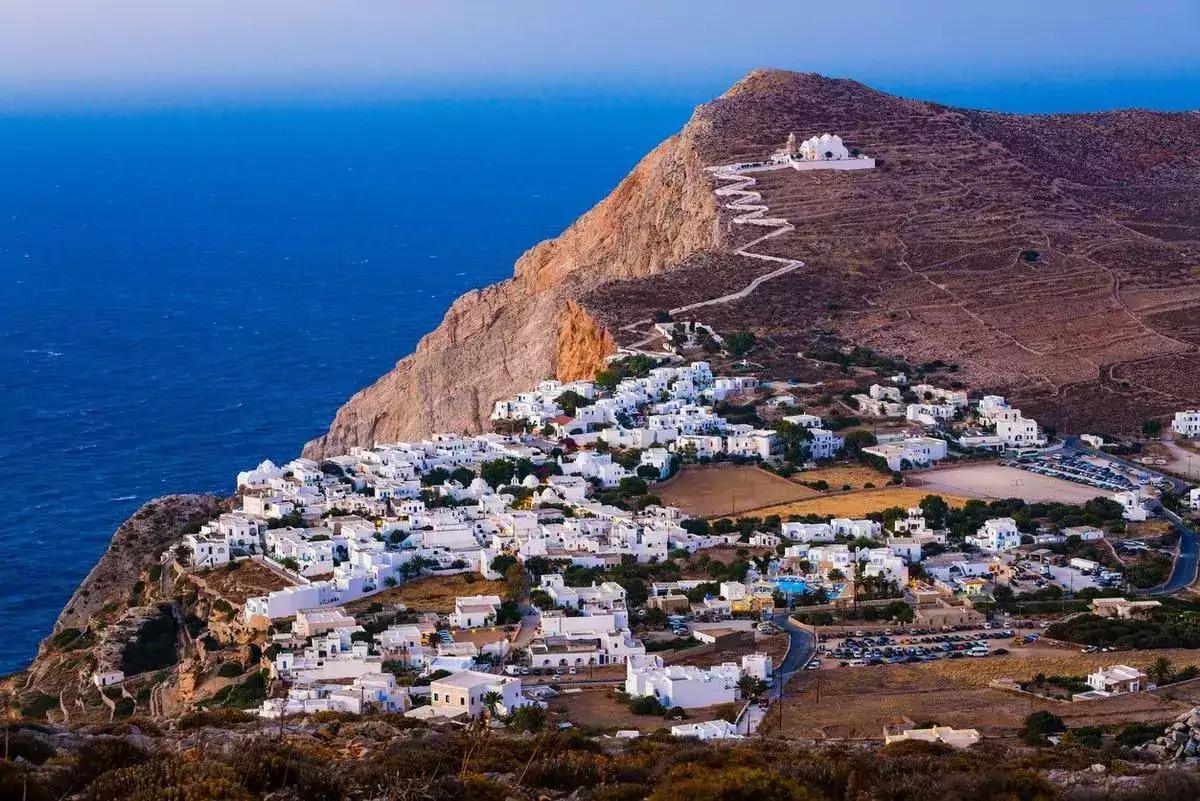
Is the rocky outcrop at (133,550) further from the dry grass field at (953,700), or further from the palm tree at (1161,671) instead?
the palm tree at (1161,671)

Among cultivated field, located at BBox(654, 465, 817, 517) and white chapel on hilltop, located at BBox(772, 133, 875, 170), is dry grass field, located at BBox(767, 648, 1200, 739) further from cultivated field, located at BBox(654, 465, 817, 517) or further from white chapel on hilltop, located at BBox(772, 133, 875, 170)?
white chapel on hilltop, located at BBox(772, 133, 875, 170)

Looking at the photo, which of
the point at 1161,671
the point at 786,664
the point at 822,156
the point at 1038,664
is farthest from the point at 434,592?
the point at 822,156

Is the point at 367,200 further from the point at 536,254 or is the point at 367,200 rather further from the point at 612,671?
the point at 612,671

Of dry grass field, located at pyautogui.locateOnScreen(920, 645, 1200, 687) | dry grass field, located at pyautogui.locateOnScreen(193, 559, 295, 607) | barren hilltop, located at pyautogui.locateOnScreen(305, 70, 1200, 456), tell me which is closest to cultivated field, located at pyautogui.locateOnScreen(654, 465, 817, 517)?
barren hilltop, located at pyautogui.locateOnScreen(305, 70, 1200, 456)

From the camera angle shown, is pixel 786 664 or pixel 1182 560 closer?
pixel 786 664

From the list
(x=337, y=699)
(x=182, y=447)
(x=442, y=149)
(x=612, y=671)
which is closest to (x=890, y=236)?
(x=182, y=447)

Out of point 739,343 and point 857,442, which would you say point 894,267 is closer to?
point 739,343

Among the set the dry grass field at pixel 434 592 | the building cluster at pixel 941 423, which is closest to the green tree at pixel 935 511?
the building cluster at pixel 941 423
